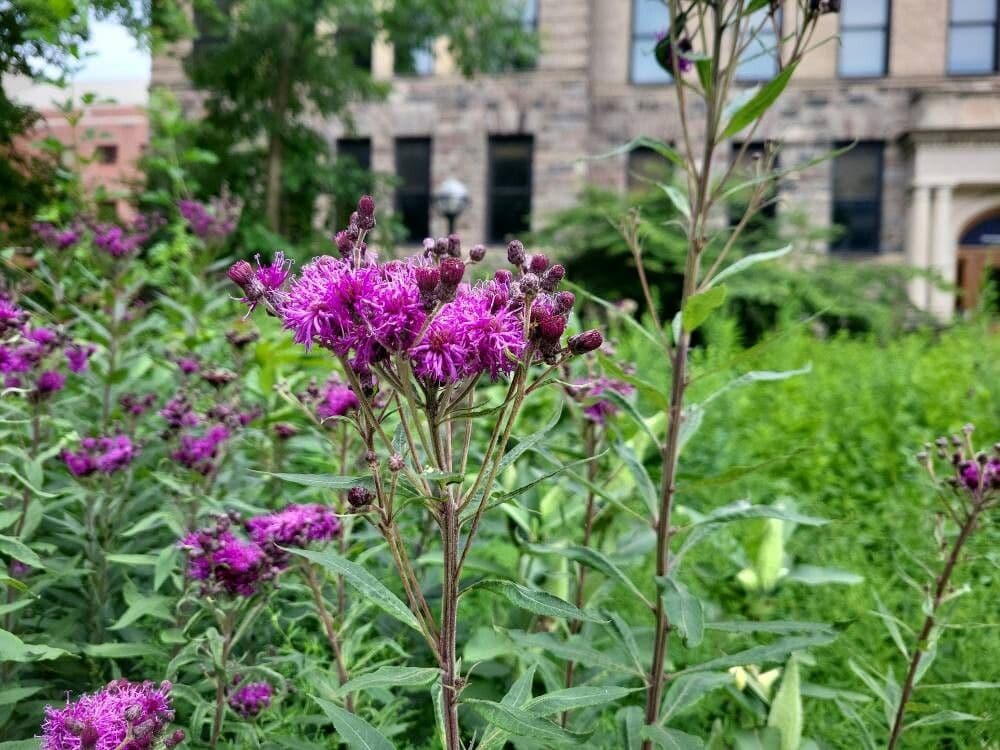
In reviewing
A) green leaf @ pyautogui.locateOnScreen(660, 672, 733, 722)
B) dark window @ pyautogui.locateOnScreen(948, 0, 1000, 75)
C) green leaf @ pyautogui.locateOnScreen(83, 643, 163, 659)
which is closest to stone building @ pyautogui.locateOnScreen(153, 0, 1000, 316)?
dark window @ pyautogui.locateOnScreen(948, 0, 1000, 75)

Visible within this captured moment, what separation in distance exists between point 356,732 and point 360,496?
360mm

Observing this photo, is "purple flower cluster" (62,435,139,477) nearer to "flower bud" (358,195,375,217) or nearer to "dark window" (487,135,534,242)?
"flower bud" (358,195,375,217)

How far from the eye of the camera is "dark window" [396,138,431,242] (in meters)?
17.2

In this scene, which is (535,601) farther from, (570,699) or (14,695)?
(14,695)

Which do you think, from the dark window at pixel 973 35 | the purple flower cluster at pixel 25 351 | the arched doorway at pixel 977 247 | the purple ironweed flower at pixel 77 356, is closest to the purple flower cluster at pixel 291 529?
the purple flower cluster at pixel 25 351

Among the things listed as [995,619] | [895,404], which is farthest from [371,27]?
[995,619]

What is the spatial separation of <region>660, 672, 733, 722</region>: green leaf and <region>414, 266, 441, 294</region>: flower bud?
1138mm

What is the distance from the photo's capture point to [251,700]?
1683 mm

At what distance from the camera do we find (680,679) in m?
1.81

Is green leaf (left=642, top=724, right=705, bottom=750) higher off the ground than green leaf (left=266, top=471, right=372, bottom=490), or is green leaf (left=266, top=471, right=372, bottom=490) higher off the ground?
green leaf (left=266, top=471, right=372, bottom=490)

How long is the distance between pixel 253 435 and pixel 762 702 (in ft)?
5.88

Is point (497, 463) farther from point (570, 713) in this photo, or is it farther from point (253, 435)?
point (253, 435)

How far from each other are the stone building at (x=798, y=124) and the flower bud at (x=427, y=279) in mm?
14509

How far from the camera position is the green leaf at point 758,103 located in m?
1.60
